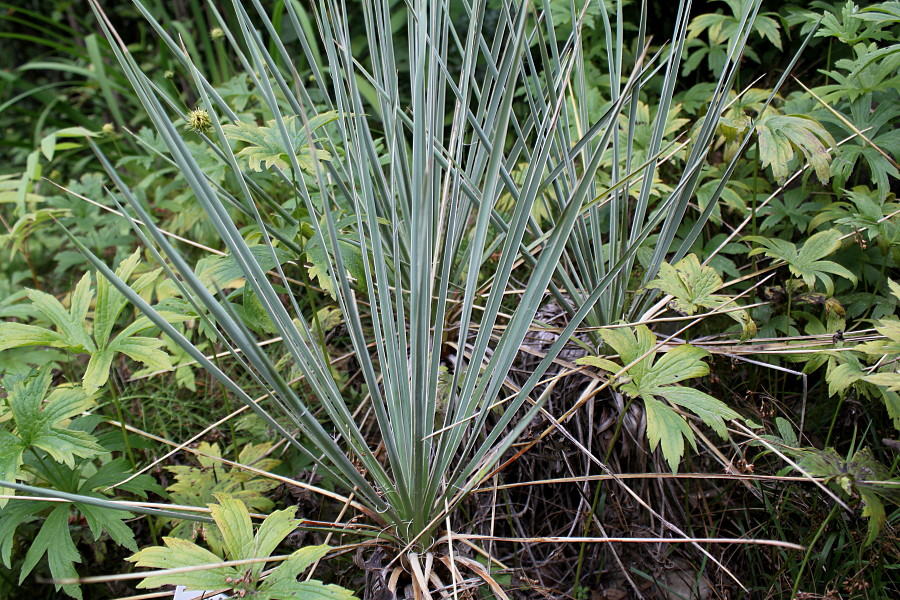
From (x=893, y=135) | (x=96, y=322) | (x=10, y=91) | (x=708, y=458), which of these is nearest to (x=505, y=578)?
(x=708, y=458)

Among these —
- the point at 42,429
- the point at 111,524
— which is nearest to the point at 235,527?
the point at 111,524

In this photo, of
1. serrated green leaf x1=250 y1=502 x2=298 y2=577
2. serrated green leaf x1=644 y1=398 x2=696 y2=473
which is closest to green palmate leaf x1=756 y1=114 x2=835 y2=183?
serrated green leaf x1=644 y1=398 x2=696 y2=473

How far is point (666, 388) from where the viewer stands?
96cm

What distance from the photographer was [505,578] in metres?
1.08

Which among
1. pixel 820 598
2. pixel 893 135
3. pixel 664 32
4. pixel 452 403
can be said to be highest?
pixel 664 32

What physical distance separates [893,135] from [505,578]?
122 cm

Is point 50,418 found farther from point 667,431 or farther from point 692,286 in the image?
point 692,286

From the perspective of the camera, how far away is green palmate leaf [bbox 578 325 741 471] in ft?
2.96

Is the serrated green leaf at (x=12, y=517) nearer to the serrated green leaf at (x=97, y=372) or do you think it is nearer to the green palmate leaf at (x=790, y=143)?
the serrated green leaf at (x=97, y=372)

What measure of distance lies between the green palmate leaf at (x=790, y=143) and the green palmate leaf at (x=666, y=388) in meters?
0.50

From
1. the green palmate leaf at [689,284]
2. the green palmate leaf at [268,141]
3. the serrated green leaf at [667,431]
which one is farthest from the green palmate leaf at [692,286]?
the green palmate leaf at [268,141]

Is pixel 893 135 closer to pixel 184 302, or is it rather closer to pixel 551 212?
pixel 551 212

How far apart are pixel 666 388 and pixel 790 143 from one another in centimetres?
66

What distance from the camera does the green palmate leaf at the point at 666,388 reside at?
2.96 feet
